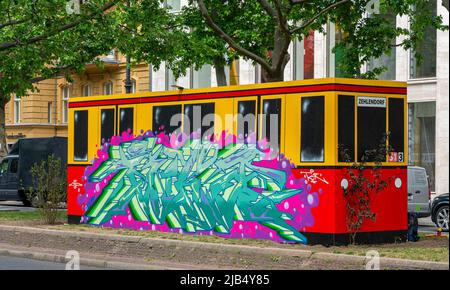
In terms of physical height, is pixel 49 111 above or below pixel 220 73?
above

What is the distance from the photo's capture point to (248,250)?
15.7 metres

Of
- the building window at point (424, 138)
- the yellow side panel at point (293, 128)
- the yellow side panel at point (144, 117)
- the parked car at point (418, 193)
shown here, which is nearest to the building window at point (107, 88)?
the building window at point (424, 138)

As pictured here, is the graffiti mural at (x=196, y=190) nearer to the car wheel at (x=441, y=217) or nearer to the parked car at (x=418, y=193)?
the car wheel at (x=441, y=217)

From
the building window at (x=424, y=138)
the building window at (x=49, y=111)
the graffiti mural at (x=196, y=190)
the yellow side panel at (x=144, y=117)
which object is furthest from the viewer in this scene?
the building window at (x=49, y=111)

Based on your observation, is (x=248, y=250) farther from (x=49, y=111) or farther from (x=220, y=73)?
(x=49, y=111)

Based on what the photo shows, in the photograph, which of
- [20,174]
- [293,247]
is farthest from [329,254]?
[20,174]

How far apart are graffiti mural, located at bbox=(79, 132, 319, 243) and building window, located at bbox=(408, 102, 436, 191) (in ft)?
57.3

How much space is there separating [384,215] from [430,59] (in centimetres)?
1946

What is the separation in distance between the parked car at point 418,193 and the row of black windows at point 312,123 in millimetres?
9439

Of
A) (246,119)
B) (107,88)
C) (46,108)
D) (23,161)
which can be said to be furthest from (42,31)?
(46,108)

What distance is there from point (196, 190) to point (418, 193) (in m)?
10.0

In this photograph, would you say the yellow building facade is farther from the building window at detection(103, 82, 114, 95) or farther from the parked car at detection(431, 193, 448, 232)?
the parked car at detection(431, 193, 448, 232)

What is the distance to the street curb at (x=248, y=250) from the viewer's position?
14.0 metres

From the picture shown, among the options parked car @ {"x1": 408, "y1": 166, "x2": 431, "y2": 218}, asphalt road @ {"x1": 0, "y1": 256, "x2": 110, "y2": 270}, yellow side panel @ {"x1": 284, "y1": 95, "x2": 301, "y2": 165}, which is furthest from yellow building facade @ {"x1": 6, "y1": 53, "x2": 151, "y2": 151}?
yellow side panel @ {"x1": 284, "y1": 95, "x2": 301, "y2": 165}
